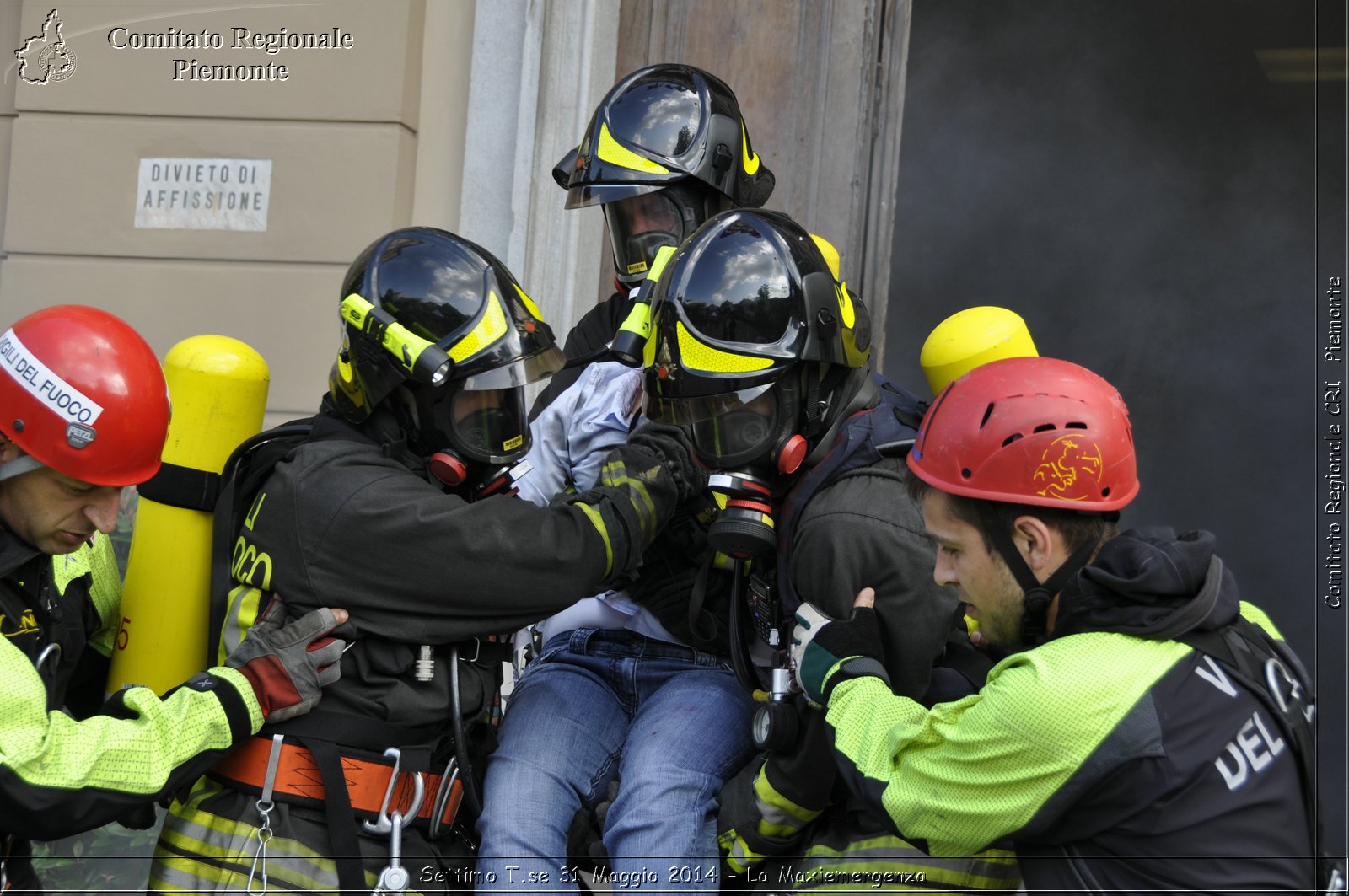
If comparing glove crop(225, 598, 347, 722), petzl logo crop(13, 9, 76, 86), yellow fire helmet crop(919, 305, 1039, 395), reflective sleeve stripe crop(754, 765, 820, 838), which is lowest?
reflective sleeve stripe crop(754, 765, 820, 838)

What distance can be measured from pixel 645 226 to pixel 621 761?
52.4 inches

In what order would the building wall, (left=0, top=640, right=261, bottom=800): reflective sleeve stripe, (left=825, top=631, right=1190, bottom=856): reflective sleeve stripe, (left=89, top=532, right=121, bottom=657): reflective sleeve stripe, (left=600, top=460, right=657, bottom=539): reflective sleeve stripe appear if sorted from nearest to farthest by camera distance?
(left=825, top=631, right=1190, bottom=856): reflective sleeve stripe < (left=0, top=640, right=261, bottom=800): reflective sleeve stripe < (left=600, top=460, right=657, bottom=539): reflective sleeve stripe < (left=89, top=532, right=121, bottom=657): reflective sleeve stripe < the building wall

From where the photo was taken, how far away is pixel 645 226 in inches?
136

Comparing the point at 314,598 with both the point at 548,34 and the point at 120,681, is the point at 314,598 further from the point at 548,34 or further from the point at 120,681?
the point at 548,34

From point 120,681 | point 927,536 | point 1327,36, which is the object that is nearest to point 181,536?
point 120,681

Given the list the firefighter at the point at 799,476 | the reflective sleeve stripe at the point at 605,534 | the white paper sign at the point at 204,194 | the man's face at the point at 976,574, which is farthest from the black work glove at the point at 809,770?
the white paper sign at the point at 204,194

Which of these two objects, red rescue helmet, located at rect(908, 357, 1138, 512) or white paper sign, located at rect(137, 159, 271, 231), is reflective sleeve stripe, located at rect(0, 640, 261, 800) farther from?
white paper sign, located at rect(137, 159, 271, 231)

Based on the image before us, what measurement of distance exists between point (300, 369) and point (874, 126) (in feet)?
7.68

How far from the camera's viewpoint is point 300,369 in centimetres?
502

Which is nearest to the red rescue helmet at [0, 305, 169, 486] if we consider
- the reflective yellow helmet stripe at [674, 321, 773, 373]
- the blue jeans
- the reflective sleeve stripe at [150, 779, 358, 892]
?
the reflective sleeve stripe at [150, 779, 358, 892]

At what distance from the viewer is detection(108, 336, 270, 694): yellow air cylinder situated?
9.88ft

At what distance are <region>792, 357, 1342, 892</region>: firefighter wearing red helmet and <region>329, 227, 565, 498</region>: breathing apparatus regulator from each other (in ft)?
2.99

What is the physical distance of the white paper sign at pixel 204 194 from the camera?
199 inches

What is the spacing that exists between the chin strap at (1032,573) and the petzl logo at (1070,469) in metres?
0.10
